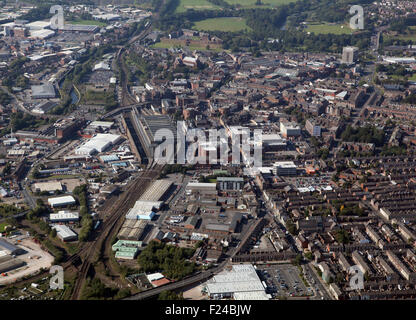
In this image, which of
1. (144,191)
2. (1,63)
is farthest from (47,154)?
(1,63)

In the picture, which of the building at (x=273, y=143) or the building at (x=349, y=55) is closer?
the building at (x=273, y=143)

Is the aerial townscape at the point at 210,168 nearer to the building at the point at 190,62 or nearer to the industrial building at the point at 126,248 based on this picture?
the industrial building at the point at 126,248

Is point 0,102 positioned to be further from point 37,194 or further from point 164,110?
point 37,194

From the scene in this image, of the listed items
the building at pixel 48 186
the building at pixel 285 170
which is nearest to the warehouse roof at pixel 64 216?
the building at pixel 48 186

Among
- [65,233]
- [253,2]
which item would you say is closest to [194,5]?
[253,2]

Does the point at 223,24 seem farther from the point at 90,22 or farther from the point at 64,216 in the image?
the point at 64,216

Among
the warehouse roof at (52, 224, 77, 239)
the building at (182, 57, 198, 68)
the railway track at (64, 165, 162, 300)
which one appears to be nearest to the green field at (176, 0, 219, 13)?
the building at (182, 57, 198, 68)
